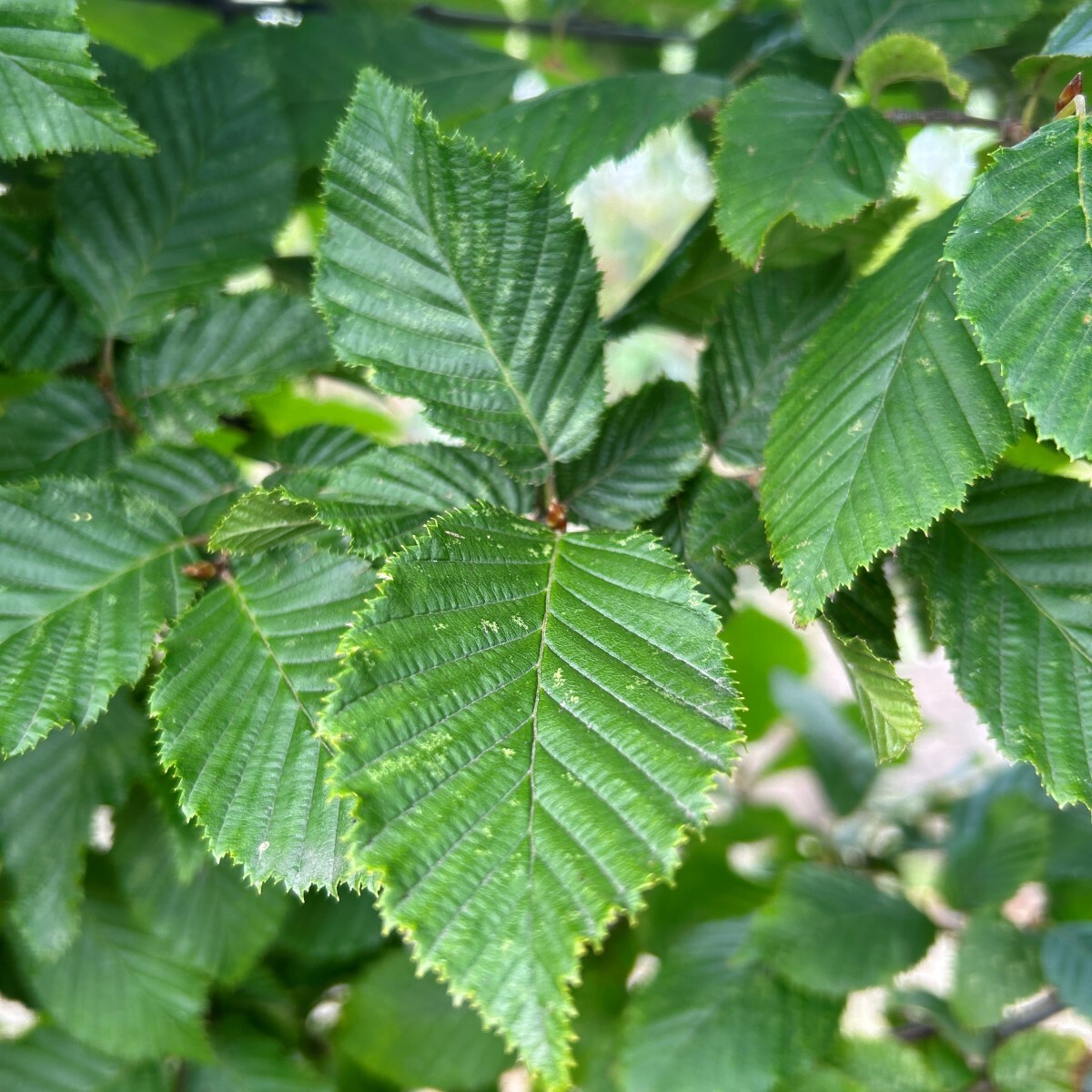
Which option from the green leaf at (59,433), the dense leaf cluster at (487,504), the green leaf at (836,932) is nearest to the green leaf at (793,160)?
the dense leaf cluster at (487,504)

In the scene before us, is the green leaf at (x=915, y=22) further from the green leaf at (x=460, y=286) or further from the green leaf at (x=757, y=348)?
the green leaf at (x=460, y=286)

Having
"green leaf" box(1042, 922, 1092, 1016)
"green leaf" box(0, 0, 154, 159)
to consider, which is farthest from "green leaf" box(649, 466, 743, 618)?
"green leaf" box(1042, 922, 1092, 1016)

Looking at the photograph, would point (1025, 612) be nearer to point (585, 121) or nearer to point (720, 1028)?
point (585, 121)

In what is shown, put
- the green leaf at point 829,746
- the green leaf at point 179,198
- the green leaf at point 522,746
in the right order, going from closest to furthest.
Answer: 1. the green leaf at point 522,746
2. the green leaf at point 179,198
3. the green leaf at point 829,746

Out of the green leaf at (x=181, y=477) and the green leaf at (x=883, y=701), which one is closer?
the green leaf at (x=883, y=701)

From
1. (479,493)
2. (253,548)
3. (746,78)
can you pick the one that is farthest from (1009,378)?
(746,78)

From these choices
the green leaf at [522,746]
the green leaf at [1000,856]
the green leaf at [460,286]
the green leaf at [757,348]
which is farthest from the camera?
the green leaf at [1000,856]
